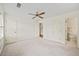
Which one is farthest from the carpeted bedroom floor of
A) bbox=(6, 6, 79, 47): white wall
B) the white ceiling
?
the white ceiling

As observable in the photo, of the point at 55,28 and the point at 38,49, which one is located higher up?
the point at 55,28

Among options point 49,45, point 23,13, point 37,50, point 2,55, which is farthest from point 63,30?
point 2,55

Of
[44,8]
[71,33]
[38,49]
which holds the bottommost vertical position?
[38,49]

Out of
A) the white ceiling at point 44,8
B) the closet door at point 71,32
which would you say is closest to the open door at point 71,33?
the closet door at point 71,32

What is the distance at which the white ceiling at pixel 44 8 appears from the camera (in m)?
1.95

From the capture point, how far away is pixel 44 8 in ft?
6.46

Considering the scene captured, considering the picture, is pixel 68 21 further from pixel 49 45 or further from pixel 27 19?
pixel 27 19

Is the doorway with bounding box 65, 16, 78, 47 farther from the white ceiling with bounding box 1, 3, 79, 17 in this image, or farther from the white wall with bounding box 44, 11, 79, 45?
the white ceiling with bounding box 1, 3, 79, 17

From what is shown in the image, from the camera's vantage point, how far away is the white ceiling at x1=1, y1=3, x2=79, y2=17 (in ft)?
6.40

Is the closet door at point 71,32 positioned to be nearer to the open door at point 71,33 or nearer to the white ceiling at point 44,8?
the open door at point 71,33

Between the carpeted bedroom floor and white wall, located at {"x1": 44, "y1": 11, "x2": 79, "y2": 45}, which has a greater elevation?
white wall, located at {"x1": 44, "y1": 11, "x2": 79, "y2": 45}

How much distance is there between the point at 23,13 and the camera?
1961 mm

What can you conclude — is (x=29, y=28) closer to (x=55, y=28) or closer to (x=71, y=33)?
(x=55, y=28)

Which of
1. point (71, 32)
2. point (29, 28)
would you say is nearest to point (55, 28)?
point (71, 32)
